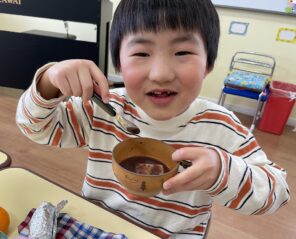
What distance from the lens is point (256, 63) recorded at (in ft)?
9.72

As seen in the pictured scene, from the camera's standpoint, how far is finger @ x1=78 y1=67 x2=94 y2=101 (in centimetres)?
61

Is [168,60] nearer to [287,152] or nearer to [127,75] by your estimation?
[127,75]

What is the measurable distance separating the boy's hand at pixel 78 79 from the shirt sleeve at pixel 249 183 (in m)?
0.28

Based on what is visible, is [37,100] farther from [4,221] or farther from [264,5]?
[264,5]

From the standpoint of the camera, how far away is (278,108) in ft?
9.04

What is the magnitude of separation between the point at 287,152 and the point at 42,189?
229 cm

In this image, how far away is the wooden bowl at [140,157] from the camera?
19.3 inches

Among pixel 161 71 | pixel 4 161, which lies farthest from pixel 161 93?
pixel 4 161

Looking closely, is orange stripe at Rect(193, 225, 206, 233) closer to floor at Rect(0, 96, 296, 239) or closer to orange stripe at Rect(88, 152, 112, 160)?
orange stripe at Rect(88, 152, 112, 160)

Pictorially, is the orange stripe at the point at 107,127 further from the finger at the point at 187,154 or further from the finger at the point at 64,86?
the finger at the point at 187,154

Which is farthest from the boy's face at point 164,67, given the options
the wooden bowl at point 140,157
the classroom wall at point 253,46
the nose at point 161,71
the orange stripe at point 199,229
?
the classroom wall at point 253,46

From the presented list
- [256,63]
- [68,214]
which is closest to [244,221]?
[68,214]

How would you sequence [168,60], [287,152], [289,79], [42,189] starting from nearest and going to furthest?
[168,60] → [42,189] → [287,152] → [289,79]

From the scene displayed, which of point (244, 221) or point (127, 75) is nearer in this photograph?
point (127, 75)
